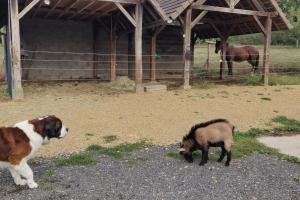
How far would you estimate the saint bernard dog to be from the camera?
16.3ft

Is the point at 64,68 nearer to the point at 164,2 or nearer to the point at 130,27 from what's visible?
the point at 130,27

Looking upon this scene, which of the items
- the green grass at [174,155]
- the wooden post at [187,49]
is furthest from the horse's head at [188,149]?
the wooden post at [187,49]

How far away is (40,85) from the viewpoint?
15312 mm

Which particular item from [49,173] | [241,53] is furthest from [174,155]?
[241,53]

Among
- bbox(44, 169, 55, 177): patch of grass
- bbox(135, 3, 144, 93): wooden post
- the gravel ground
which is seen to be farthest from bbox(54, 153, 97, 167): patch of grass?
bbox(135, 3, 144, 93): wooden post

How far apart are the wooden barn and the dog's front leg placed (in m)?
8.57

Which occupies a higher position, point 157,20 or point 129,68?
point 157,20

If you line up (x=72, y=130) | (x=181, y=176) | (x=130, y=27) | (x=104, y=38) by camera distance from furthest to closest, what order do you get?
(x=104, y=38) < (x=130, y=27) < (x=72, y=130) < (x=181, y=176)

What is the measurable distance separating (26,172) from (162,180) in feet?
6.10

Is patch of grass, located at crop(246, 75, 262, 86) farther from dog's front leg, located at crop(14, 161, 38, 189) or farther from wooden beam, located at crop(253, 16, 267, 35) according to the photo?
dog's front leg, located at crop(14, 161, 38, 189)

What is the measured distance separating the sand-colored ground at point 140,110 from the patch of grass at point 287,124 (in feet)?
0.87

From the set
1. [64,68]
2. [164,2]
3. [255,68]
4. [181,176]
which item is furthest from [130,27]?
[181,176]

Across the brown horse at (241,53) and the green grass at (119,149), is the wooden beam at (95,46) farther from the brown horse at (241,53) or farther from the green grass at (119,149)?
the green grass at (119,149)

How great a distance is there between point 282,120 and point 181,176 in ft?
16.1
